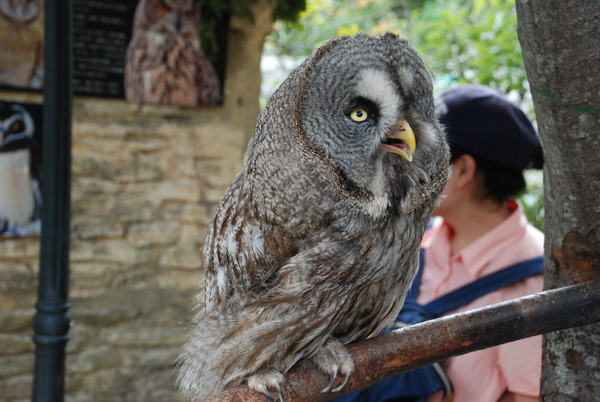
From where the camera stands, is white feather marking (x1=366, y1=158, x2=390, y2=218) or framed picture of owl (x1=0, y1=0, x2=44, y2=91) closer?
white feather marking (x1=366, y1=158, x2=390, y2=218)

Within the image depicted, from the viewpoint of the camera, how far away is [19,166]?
2.73 meters

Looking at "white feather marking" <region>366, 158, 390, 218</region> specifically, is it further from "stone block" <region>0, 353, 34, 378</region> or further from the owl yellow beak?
"stone block" <region>0, 353, 34, 378</region>

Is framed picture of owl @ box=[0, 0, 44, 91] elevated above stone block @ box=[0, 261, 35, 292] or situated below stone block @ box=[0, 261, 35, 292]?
above

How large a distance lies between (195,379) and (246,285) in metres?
0.26

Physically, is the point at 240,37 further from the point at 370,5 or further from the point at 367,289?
the point at 370,5

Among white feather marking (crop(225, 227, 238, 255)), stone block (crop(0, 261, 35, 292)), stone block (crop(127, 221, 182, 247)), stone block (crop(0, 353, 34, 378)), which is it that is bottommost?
stone block (crop(0, 353, 34, 378))

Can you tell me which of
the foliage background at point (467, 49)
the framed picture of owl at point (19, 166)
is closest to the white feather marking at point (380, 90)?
the foliage background at point (467, 49)

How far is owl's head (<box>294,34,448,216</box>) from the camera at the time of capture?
111 cm

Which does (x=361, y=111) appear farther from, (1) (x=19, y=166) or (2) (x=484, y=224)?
(1) (x=19, y=166)

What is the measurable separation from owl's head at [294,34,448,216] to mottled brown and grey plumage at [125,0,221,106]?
195cm

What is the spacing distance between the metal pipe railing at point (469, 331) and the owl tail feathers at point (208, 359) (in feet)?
0.50

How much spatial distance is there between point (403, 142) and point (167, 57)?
6.86 feet

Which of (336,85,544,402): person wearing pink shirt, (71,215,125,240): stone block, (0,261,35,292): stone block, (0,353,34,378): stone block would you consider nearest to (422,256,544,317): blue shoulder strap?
(336,85,544,402): person wearing pink shirt

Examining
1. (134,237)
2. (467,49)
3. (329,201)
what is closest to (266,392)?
(329,201)
